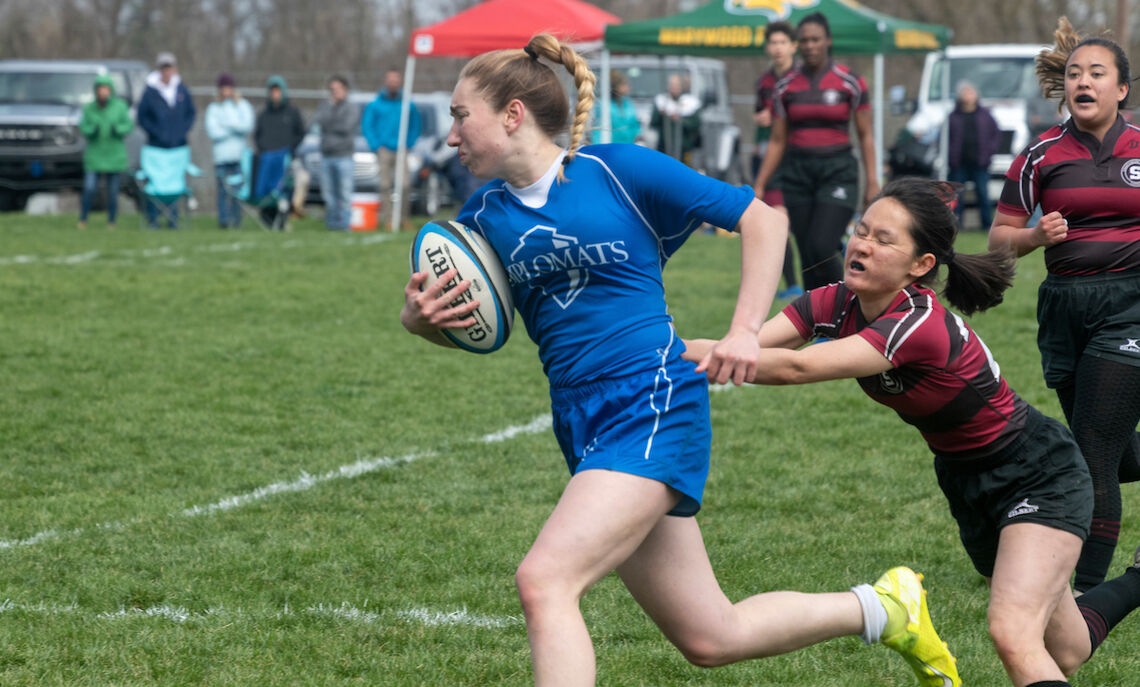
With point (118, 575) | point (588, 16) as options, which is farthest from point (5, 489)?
point (588, 16)

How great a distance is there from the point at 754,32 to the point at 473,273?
14.9 meters

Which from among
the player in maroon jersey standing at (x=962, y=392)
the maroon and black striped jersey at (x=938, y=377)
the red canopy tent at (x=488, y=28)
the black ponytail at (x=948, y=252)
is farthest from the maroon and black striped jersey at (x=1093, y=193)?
the red canopy tent at (x=488, y=28)

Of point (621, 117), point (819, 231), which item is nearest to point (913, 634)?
point (819, 231)

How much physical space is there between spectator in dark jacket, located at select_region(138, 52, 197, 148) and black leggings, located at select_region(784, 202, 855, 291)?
1098 cm

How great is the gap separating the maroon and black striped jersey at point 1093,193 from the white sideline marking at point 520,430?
3.34 metres

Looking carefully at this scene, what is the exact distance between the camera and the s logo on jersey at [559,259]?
3252 mm

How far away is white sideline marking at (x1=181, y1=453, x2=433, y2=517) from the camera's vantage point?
5.82 metres

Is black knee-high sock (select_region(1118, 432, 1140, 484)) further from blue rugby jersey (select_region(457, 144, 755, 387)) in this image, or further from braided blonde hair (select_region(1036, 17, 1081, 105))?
blue rugby jersey (select_region(457, 144, 755, 387))

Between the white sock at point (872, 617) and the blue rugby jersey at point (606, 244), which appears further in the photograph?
the white sock at point (872, 617)

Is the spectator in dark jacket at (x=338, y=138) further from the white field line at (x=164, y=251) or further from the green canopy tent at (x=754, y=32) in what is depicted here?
the green canopy tent at (x=754, y=32)

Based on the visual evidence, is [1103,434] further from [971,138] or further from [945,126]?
[945,126]

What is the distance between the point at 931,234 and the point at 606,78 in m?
14.0

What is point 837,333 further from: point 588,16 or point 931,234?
point 588,16

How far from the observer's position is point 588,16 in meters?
18.9
